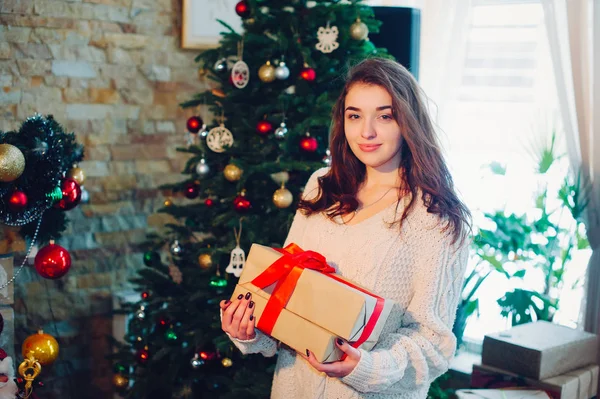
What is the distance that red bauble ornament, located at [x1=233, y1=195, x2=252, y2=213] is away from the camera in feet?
8.45

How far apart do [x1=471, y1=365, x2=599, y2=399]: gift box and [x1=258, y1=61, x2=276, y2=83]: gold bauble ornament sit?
54.4 inches

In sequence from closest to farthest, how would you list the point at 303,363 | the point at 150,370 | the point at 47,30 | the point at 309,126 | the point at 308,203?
1. the point at 303,363
2. the point at 308,203
3. the point at 309,126
4. the point at 150,370
5. the point at 47,30

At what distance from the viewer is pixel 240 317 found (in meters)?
1.70

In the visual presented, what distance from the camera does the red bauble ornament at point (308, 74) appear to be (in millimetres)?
2527

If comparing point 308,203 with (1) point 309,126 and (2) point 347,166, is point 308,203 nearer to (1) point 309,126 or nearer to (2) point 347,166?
(2) point 347,166

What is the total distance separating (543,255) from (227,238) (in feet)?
4.54

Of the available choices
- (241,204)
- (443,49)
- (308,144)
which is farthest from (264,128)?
(443,49)

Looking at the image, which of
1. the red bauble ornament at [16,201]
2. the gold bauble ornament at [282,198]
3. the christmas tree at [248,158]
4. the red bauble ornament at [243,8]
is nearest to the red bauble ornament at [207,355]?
the christmas tree at [248,158]

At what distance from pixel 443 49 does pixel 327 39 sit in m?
1.05

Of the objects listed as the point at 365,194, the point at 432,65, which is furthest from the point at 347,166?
the point at 432,65

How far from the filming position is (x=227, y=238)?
2.72 metres

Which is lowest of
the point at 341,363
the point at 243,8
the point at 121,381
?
the point at 121,381

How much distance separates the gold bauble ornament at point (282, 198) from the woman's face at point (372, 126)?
2.43 ft

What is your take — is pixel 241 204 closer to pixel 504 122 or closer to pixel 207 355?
pixel 207 355
